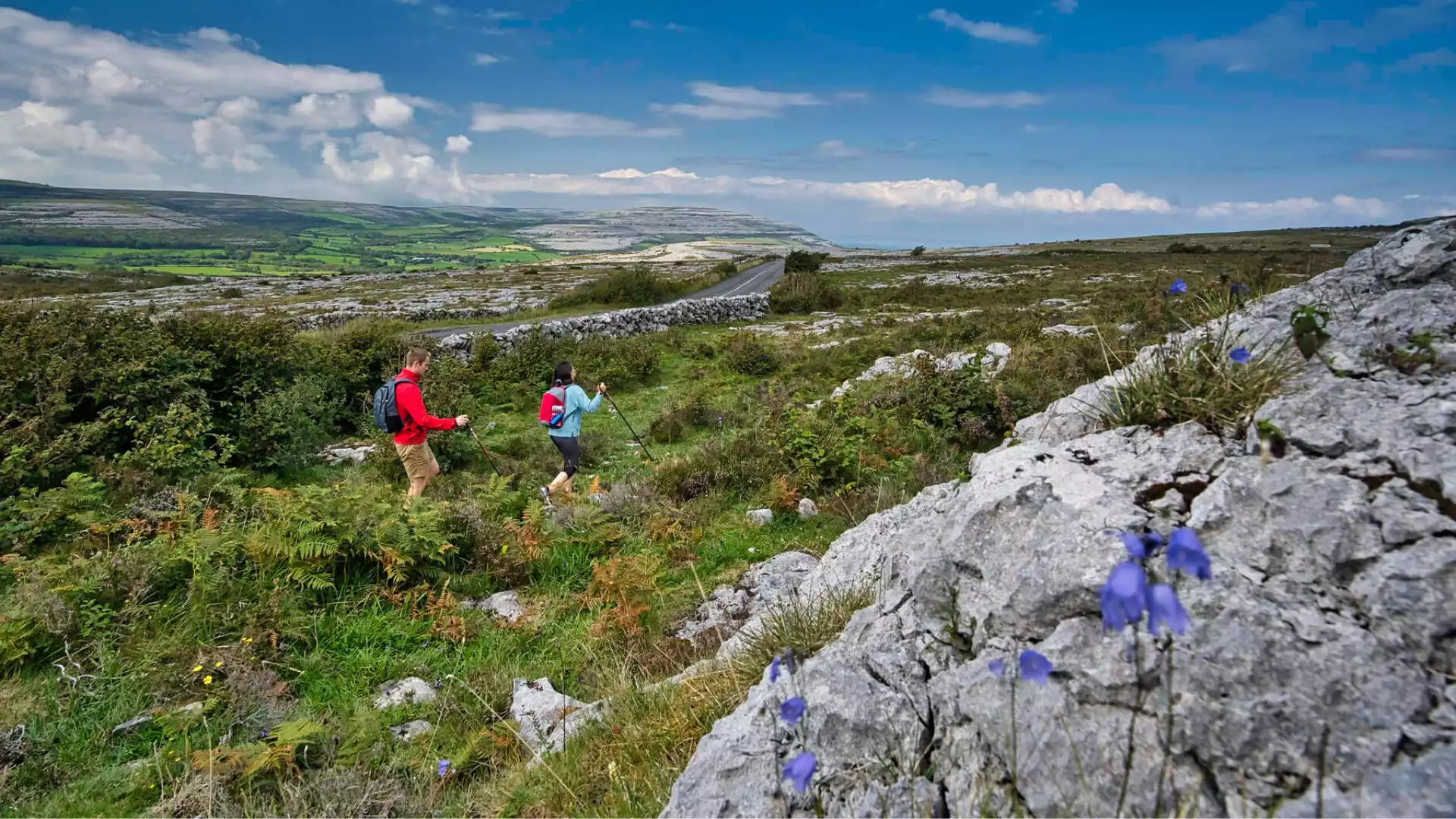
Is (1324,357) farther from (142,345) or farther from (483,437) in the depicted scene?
(142,345)

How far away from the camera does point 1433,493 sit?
2.38 metres

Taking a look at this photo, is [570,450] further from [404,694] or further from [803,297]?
[803,297]

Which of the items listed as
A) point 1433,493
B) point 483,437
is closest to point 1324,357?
point 1433,493

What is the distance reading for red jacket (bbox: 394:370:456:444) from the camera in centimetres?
846

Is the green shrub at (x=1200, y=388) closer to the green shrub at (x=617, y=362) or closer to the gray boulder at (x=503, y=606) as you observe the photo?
the gray boulder at (x=503, y=606)

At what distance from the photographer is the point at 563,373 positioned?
998cm

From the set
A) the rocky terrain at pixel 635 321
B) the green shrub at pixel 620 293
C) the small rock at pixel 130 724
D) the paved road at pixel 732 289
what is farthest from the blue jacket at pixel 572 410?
the green shrub at pixel 620 293

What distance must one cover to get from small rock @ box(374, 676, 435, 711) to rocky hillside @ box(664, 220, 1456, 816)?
296cm

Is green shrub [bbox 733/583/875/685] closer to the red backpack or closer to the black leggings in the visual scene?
the black leggings

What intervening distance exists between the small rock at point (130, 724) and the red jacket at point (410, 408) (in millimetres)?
4394

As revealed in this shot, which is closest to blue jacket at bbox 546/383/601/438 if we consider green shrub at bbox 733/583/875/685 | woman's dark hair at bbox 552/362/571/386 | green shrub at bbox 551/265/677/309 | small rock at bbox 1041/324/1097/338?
woman's dark hair at bbox 552/362/571/386

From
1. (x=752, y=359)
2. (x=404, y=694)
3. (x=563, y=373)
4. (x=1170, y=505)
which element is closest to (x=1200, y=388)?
(x=1170, y=505)

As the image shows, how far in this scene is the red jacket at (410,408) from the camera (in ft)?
27.8

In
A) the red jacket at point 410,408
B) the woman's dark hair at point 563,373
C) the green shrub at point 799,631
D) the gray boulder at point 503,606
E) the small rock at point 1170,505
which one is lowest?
the gray boulder at point 503,606
